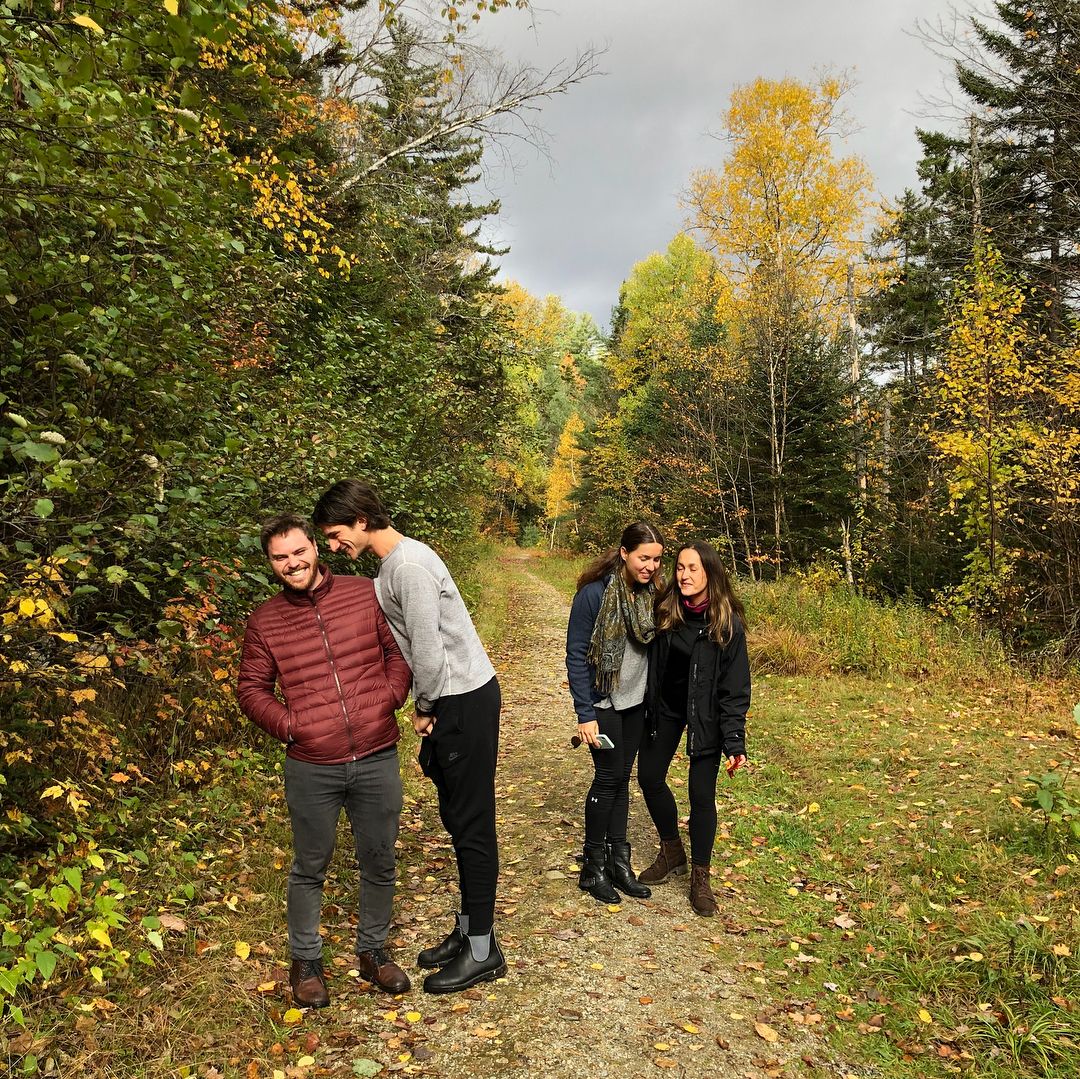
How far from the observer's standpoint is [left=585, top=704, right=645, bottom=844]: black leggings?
4.06 m

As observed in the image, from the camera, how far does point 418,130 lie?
11430 mm

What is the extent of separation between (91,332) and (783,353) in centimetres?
1407

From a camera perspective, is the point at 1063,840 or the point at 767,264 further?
the point at 767,264

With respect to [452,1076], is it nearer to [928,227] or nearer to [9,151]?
[9,151]

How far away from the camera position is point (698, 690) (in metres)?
3.98

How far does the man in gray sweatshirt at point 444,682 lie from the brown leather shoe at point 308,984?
50cm

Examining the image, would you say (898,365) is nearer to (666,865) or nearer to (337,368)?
(337,368)

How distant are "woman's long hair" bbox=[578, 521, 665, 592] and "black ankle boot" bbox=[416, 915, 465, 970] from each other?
202 centimetres

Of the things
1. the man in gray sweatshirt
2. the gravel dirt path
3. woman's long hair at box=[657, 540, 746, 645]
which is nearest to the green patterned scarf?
woman's long hair at box=[657, 540, 746, 645]

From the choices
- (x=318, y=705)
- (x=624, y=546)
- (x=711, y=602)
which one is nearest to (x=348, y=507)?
(x=318, y=705)

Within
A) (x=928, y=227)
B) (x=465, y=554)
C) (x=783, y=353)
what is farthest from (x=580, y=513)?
(x=928, y=227)

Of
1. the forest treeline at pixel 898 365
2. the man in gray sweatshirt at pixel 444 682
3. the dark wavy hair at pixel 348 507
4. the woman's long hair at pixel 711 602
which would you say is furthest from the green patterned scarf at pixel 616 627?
the forest treeline at pixel 898 365

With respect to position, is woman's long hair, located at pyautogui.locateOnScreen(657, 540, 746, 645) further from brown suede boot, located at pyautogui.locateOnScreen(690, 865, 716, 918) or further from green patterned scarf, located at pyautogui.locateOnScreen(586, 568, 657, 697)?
brown suede boot, located at pyautogui.locateOnScreen(690, 865, 716, 918)

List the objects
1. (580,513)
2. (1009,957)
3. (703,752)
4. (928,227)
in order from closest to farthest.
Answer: (1009,957) < (703,752) < (928,227) < (580,513)
